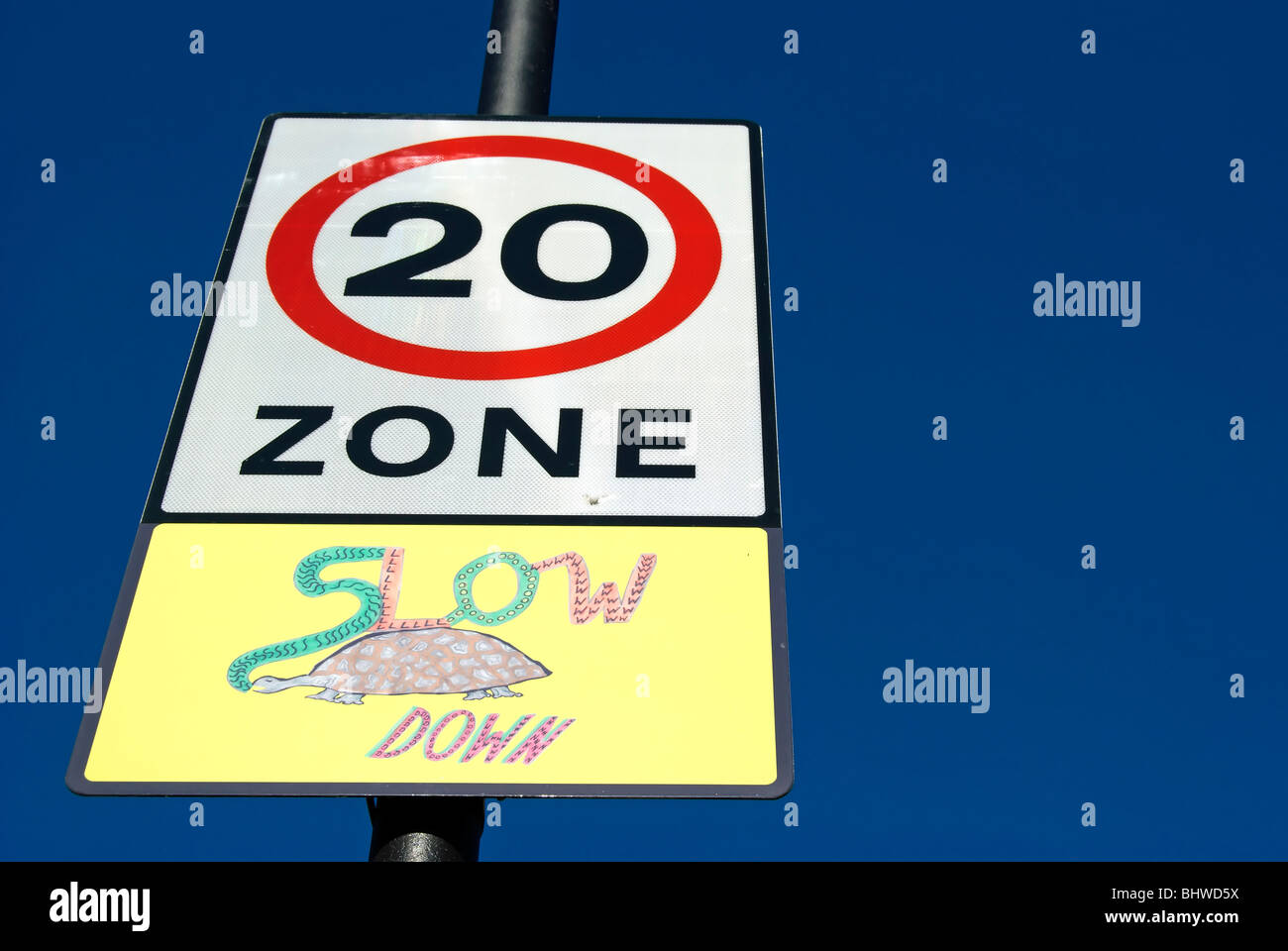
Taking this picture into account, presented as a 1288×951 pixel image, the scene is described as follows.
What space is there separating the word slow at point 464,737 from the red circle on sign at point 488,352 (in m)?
0.54

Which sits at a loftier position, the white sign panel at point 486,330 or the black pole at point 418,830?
the white sign panel at point 486,330

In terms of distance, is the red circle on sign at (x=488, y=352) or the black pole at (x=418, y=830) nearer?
the black pole at (x=418, y=830)

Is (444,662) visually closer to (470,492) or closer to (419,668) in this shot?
(419,668)

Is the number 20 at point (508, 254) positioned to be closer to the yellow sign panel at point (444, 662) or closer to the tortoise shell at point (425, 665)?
the yellow sign panel at point (444, 662)

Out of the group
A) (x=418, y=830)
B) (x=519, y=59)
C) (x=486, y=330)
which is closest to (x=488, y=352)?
(x=486, y=330)

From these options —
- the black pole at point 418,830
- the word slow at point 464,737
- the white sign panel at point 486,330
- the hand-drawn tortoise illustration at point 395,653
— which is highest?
the white sign panel at point 486,330

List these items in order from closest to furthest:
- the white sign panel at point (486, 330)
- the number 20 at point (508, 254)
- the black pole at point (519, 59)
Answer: the white sign panel at point (486, 330), the number 20 at point (508, 254), the black pole at point (519, 59)

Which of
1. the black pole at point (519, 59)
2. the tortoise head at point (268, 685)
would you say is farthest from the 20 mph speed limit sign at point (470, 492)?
the black pole at point (519, 59)

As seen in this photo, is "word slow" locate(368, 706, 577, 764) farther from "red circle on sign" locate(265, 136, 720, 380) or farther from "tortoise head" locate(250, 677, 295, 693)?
"red circle on sign" locate(265, 136, 720, 380)

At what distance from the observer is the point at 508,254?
175 centimetres

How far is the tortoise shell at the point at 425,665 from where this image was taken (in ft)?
3.89
